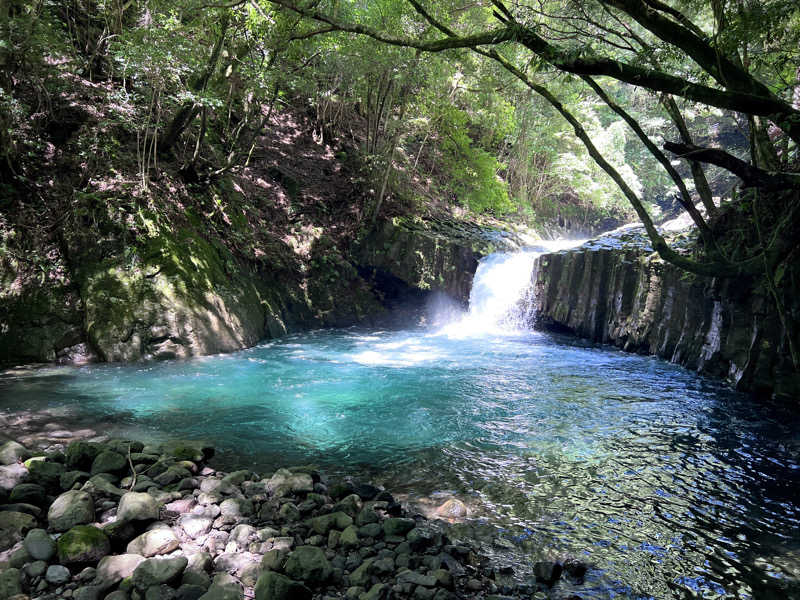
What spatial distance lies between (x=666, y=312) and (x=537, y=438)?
5.95 meters

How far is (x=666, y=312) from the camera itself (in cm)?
984

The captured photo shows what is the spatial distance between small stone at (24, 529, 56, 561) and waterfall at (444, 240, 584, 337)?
10840 mm

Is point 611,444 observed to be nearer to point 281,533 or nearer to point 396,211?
point 281,533

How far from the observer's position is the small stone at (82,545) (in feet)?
9.02

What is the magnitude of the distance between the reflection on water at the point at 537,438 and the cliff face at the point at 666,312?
0.54 metres

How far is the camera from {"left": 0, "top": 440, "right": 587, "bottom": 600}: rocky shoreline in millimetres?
2617

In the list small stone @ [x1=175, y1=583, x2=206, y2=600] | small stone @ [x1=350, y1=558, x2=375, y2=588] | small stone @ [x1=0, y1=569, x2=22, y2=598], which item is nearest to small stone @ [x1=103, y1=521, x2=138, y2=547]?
small stone @ [x1=0, y1=569, x2=22, y2=598]

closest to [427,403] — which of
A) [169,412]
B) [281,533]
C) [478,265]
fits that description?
[169,412]

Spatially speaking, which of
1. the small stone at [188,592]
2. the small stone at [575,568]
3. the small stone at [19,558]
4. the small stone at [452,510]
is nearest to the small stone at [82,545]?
the small stone at [19,558]

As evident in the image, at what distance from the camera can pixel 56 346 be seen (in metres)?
7.56

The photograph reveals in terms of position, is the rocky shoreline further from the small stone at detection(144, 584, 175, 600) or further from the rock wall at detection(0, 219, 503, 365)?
the rock wall at detection(0, 219, 503, 365)

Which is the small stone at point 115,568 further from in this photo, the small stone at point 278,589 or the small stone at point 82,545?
the small stone at point 278,589

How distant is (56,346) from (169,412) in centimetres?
311

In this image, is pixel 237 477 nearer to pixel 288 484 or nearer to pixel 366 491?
pixel 288 484
